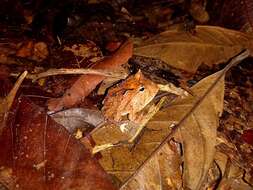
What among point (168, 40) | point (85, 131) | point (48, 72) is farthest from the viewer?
point (168, 40)

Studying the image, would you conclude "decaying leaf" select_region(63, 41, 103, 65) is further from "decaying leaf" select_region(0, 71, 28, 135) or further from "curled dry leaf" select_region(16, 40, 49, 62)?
"decaying leaf" select_region(0, 71, 28, 135)

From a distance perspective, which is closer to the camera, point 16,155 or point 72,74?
point 16,155

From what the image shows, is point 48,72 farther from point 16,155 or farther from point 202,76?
point 202,76

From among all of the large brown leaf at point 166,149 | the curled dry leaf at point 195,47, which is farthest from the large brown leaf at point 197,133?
the curled dry leaf at point 195,47

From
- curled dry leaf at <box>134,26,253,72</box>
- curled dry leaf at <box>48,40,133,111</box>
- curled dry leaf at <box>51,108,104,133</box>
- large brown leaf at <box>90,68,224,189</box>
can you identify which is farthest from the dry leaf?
large brown leaf at <box>90,68,224,189</box>

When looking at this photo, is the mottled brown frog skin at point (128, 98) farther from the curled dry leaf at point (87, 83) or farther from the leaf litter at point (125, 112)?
the curled dry leaf at point (87, 83)

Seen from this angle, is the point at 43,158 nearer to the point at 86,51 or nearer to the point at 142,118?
the point at 142,118

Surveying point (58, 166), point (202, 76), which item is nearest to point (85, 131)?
point (58, 166)
